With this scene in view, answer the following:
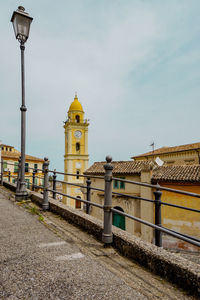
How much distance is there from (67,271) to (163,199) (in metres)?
13.9

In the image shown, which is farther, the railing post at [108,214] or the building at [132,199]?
the building at [132,199]

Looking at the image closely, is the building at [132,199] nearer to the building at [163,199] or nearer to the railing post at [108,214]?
the building at [163,199]

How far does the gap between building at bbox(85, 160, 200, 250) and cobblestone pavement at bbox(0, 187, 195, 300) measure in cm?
843

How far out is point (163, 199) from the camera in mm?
14727

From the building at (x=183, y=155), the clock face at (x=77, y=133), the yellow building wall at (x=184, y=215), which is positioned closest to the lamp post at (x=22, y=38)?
the yellow building wall at (x=184, y=215)

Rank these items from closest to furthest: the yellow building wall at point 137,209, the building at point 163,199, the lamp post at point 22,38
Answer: the lamp post at point 22,38 < the building at point 163,199 < the yellow building wall at point 137,209

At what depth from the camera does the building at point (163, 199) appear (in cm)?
1310

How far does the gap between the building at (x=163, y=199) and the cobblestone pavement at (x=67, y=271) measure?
843 centimetres

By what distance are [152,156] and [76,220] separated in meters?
33.5

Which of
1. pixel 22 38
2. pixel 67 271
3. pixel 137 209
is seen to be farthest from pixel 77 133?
pixel 67 271

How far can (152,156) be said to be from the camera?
117ft

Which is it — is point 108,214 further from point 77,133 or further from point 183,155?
point 77,133

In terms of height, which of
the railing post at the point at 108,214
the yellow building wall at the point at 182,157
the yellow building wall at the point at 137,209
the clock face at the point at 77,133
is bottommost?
the yellow building wall at the point at 137,209

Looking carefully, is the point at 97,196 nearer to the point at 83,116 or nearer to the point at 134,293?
the point at 134,293
